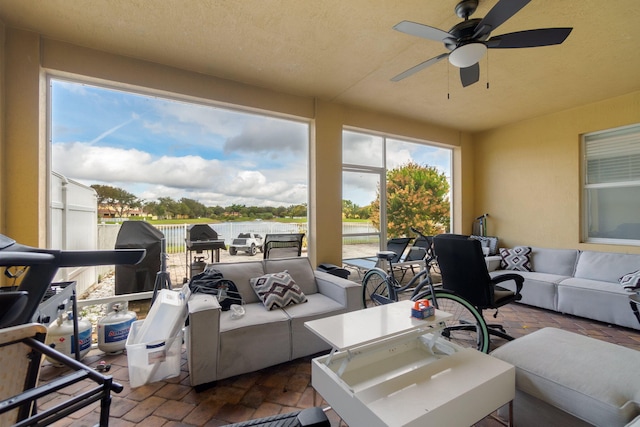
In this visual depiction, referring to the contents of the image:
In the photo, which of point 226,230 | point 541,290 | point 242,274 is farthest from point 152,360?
point 541,290

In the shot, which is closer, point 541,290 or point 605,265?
point 605,265

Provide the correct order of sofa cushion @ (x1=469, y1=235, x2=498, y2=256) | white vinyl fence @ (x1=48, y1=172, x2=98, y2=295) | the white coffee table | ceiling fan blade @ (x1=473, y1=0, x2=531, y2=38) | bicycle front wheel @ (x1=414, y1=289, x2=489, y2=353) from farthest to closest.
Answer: sofa cushion @ (x1=469, y1=235, x2=498, y2=256)
white vinyl fence @ (x1=48, y1=172, x2=98, y2=295)
bicycle front wheel @ (x1=414, y1=289, x2=489, y2=353)
ceiling fan blade @ (x1=473, y1=0, x2=531, y2=38)
the white coffee table

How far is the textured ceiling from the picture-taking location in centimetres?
218

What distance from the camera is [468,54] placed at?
2.12 metres

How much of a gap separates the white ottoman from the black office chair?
2.36ft

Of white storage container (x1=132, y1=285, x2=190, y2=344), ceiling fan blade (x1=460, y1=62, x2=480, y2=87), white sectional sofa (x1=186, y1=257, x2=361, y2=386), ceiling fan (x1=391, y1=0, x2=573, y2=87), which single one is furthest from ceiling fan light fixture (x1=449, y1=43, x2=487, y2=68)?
white storage container (x1=132, y1=285, x2=190, y2=344)

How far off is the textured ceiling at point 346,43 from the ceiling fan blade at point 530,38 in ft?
1.18

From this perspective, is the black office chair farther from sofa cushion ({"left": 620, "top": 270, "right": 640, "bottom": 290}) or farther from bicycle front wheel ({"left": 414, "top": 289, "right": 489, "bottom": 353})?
sofa cushion ({"left": 620, "top": 270, "right": 640, "bottom": 290})

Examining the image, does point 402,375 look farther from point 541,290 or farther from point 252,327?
point 541,290

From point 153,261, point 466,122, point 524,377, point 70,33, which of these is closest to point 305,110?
point 70,33

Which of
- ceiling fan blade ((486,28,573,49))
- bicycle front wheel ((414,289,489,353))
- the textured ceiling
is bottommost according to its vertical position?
bicycle front wheel ((414,289,489,353))

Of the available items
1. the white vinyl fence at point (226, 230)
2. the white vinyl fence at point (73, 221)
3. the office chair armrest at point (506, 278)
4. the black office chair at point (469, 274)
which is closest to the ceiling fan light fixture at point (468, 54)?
the black office chair at point (469, 274)

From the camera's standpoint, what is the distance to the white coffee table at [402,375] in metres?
1.14

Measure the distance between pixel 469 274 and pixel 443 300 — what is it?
2.20 feet
